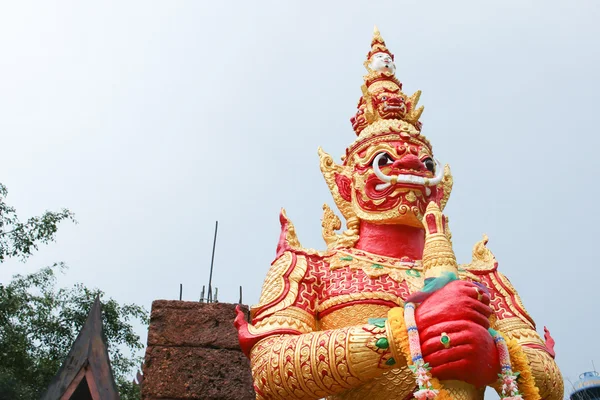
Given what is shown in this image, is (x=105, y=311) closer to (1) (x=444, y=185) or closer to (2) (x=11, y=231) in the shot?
(2) (x=11, y=231)

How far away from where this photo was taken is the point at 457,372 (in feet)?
9.78

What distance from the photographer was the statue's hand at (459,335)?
297 centimetres

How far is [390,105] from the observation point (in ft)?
15.7

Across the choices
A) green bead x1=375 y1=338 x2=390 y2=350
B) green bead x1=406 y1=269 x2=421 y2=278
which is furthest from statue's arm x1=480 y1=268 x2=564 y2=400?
green bead x1=375 y1=338 x2=390 y2=350

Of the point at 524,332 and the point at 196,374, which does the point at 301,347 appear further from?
the point at 524,332

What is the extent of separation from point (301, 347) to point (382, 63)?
9.25 feet

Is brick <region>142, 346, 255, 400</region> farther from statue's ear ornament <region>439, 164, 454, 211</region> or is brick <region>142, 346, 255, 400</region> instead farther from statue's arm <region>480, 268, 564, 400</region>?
statue's ear ornament <region>439, 164, 454, 211</region>

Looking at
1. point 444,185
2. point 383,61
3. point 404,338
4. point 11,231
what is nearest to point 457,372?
point 404,338

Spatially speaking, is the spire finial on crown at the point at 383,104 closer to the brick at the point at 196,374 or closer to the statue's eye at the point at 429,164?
the statue's eye at the point at 429,164

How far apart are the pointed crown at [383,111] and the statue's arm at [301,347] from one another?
1.28 meters

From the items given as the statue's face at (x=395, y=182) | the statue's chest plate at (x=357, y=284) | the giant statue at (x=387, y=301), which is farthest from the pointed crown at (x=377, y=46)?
the statue's chest plate at (x=357, y=284)

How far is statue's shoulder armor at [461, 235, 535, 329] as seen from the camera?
14.0ft

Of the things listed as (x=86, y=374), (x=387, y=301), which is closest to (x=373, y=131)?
(x=387, y=301)

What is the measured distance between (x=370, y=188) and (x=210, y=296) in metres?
1.81
